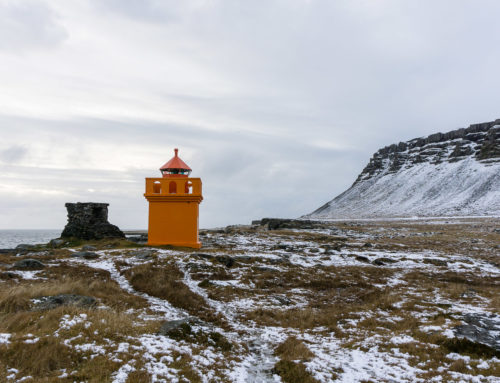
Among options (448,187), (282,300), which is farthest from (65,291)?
(448,187)

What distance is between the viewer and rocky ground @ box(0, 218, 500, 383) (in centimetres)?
700

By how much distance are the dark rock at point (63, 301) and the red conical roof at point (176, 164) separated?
18.7 meters

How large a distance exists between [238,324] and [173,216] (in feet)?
58.7

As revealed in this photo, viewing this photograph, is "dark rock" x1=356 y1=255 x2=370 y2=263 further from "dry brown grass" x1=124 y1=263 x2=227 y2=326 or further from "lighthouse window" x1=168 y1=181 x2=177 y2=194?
"lighthouse window" x1=168 y1=181 x2=177 y2=194

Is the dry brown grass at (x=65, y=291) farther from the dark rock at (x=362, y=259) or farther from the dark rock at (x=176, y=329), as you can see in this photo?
the dark rock at (x=362, y=259)

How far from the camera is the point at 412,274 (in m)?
20.2

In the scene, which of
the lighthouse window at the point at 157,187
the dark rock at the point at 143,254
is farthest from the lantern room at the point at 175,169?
the dark rock at the point at 143,254

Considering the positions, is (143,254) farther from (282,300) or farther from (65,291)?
(282,300)

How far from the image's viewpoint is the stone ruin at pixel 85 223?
3075 centimetres

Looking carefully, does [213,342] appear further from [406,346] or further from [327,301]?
[327,301]

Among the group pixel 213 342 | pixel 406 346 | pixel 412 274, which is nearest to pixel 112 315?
pixel 213 342

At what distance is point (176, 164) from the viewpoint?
28.9 m

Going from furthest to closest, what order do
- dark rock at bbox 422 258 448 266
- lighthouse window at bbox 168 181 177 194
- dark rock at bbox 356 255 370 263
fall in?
lighthouse window at bbox 168 181 177 194 < dark rock at bbox 356 255 370 263 < dark rock at bbox 422 258 448 266

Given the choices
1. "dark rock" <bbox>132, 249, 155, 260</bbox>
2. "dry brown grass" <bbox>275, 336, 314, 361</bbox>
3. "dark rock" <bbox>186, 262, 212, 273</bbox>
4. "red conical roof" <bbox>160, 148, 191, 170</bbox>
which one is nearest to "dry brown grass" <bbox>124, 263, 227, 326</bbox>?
"dark rock" <bbox>186, 262, 212, 273</bbox>
